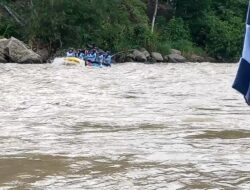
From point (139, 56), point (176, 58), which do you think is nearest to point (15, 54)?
point (139, 56)

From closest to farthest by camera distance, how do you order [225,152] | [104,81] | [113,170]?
[113,170], [225,152], [104,81]

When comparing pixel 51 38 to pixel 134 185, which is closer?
pixel 134 185

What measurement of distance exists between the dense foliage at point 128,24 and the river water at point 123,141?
700 inches

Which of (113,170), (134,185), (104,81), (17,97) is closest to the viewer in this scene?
(134,185)

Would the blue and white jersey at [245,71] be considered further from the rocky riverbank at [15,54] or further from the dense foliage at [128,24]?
the dense foliage at [128,24]

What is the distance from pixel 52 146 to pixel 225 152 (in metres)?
1.59

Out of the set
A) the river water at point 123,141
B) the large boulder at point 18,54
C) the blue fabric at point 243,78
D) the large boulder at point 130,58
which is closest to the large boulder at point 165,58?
the large boulder at point 130,58

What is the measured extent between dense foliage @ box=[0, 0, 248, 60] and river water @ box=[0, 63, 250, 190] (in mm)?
17783

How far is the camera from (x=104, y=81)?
15.0 metres

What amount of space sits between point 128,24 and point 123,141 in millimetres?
26560

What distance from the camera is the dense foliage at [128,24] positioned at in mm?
28422

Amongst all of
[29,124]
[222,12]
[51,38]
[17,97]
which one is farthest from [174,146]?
[222,12]

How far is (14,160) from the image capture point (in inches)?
201

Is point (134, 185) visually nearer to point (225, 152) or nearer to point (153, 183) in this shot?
point (153, 183)
